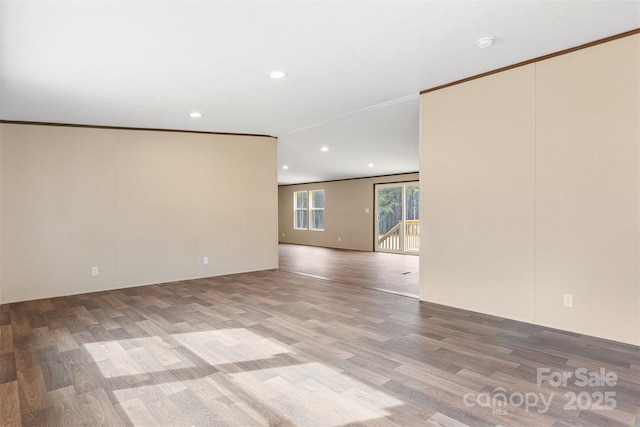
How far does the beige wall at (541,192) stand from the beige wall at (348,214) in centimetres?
550

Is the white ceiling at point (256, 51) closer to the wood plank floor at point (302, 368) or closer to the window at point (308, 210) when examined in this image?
the wood plank floor at point (302, 368)

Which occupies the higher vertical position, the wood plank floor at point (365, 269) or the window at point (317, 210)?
the window at point (317, 210)

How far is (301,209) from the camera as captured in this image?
511 inches

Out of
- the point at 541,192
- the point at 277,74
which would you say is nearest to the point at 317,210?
the point at 277,74

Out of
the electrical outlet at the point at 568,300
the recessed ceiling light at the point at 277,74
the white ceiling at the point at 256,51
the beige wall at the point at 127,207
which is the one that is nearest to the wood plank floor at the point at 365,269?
the beige wall at the point at 127,207

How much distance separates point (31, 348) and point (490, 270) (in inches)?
163

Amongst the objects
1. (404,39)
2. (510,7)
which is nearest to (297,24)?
(404,39)

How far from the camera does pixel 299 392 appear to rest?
2.25 meters

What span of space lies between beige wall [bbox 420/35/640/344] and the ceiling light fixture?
75 centimetres

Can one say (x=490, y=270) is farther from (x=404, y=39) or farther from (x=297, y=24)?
(x=297, y=24)

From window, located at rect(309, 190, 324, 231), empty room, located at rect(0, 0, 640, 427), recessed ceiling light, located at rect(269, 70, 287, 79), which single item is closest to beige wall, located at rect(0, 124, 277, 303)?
empty room, located at rect(0, 0, 640, 427)

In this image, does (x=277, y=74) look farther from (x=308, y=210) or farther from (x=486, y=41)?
(x=308, y=210)

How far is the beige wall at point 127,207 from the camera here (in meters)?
4.80

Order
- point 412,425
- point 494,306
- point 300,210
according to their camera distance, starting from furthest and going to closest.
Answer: point 300,210 → point 494,306 → point 412,425
